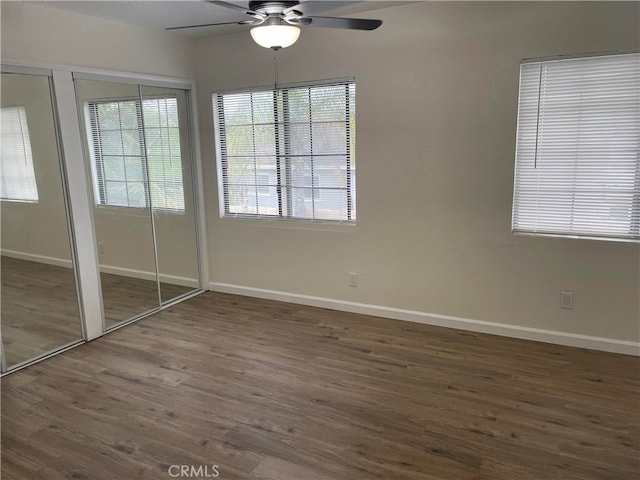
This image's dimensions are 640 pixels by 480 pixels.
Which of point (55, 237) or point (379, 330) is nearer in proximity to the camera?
point (55, 237)

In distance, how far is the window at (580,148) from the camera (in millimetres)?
3133

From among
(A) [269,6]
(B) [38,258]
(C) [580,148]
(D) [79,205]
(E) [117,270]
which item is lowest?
(E) [117,270]

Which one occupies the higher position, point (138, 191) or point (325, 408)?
point (138, 191)

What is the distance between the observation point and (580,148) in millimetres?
3283

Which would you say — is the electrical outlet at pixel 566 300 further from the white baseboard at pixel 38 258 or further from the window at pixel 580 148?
the white baseboard at pixel 38 258

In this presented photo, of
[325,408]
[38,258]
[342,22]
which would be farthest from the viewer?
[38,258]

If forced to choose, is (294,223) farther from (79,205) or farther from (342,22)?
(342,22)

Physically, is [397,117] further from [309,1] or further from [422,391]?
[422,391]

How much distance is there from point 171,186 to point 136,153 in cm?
51

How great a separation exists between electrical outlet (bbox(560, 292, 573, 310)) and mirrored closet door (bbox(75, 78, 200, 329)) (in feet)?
11.8

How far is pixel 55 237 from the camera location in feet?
11.9

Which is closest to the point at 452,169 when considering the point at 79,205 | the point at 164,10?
the point at 164,10

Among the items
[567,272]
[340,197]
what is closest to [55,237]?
[340,197]

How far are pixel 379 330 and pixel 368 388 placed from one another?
977mm
